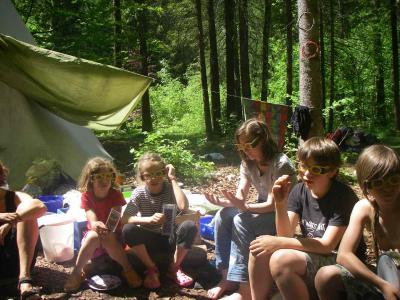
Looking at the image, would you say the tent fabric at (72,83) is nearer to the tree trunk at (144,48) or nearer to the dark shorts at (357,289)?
the dark shorts at (357,289)

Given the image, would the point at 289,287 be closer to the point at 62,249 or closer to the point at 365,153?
the point at 365,153

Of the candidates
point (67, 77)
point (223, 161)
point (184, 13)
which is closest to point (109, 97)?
point (67, 77)

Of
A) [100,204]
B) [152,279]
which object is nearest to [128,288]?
[152,279]

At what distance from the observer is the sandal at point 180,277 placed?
9.43ft

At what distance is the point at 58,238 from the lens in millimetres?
3266

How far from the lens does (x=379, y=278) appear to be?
179cm

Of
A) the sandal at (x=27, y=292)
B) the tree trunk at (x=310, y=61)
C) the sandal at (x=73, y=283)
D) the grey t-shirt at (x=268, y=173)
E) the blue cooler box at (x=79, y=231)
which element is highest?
the tree trunk at (x=310, y=61)

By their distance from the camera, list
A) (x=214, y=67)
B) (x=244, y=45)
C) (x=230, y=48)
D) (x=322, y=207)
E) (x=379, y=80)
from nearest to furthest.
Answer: (x=322, y=207)
(x=244, y=45)
(x=230, y=48)
(x=214, y=67)
(x=379, y=80)

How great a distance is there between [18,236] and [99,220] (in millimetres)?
534

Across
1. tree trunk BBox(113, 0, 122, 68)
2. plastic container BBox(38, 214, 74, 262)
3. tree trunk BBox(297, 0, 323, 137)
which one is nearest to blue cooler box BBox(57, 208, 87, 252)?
plastic container BBox(38, 214, 74, 262)

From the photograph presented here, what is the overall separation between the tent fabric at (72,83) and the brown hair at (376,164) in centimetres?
352

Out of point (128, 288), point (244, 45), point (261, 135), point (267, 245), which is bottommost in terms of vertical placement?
point (128, 288)

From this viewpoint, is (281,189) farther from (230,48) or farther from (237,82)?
(237,82)

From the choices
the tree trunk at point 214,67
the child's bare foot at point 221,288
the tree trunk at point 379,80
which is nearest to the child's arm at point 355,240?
the child's bare foot at point 221,288
